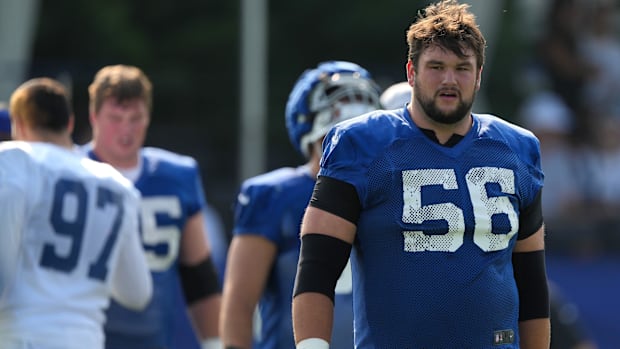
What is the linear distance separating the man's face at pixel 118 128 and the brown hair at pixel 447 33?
2.16 metres

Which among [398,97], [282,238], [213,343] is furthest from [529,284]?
[213,343]

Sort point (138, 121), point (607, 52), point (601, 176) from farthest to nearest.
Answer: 1. point (607, 52)
2. point (601, 176)
3. point (138, 121)

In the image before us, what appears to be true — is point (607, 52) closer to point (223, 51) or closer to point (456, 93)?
point (223, 51)

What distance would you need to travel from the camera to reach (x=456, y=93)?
3.59 meters

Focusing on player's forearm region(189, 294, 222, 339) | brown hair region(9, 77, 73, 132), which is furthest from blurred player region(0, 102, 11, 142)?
Result: player's forearm region(189, 294, 222, 339)

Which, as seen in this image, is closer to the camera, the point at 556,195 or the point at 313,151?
the point at 313,151

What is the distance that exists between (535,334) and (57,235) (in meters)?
1.71

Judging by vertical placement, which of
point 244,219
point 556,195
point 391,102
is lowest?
point 556,195

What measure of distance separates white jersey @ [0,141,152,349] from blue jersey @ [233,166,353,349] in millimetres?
449

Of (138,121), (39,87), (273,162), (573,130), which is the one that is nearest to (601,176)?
(573,130)

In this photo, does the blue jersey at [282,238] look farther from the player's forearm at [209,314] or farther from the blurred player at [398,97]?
the player's forearm at [209,314]

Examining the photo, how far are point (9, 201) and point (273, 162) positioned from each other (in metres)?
8.45

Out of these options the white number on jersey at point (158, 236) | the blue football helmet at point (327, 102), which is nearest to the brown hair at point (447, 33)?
the blue football helmet at point (327, 102)

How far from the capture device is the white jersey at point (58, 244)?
4383 millimetres
